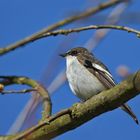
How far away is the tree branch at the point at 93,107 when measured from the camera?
2.94 m

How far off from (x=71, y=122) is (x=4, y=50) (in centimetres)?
134

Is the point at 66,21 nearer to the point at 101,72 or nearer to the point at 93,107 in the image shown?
the point at 93,107

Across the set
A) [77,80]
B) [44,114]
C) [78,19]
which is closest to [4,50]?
[78,19]

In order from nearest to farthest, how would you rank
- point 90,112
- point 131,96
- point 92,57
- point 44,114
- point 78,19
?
point 78,19 → point 131,96 → point 90,112 → point 44,114 → point 92,57

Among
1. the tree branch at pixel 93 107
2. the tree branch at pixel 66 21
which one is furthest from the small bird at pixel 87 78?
the tree branch at pixel 66 21

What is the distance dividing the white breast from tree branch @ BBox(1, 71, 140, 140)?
1.91 metres

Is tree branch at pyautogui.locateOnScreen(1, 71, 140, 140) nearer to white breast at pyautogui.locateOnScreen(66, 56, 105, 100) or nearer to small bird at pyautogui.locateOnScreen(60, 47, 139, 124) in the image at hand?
small bird at pyautogui.locateOnScreen(60, 47, 139, 124)

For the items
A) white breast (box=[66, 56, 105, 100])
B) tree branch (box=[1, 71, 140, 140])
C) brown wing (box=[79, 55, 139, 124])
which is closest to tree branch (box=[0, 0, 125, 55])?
tree branch (box=[1, 71, 140, 140])

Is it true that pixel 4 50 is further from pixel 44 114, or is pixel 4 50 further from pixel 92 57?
pixel 92 57

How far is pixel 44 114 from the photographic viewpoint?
13.4ft

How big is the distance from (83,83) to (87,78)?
0.10m

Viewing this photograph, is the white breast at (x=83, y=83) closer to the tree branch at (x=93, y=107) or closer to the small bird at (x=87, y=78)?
the small bird at (x=87, y=78)

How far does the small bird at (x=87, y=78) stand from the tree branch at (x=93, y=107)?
175cm

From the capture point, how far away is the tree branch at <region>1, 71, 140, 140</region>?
9.64 feet
